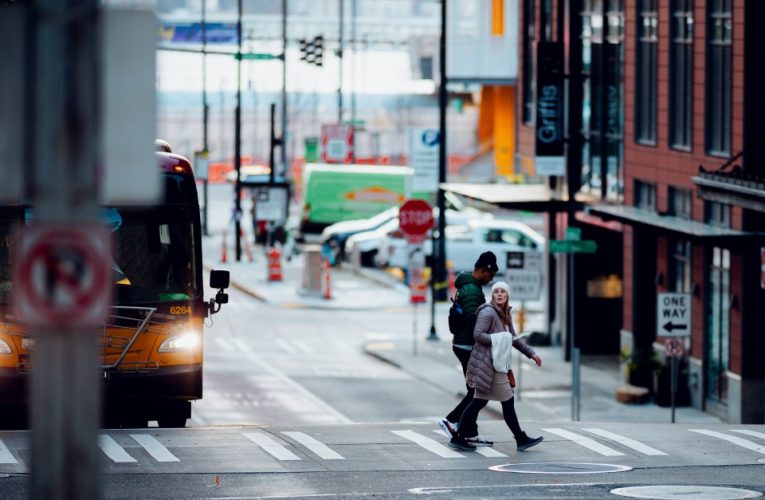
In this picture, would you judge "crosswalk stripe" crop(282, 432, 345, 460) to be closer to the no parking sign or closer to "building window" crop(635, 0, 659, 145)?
the no parking sign

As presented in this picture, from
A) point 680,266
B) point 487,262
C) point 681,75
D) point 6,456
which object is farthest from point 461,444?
point 681,75

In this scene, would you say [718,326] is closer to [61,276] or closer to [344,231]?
[61,276]

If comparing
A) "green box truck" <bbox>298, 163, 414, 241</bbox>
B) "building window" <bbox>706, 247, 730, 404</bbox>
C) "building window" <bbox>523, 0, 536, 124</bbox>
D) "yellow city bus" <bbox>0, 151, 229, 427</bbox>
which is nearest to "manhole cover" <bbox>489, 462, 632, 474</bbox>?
"yellow city bus" <bbox>0, 151, 229, 427</bbox>

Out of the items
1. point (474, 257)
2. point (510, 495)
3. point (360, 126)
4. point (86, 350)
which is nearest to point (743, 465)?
point (510, 495)

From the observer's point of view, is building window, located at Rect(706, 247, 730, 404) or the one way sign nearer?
the one way sign

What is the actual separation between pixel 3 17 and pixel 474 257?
42.2 meters

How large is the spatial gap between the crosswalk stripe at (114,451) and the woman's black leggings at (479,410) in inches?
118

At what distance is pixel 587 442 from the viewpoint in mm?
17094

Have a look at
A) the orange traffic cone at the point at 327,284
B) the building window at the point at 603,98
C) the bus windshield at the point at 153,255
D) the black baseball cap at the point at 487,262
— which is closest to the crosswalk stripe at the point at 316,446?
the bus windshield at the point at 153,255

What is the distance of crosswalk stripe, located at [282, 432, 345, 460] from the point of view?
15914 mm

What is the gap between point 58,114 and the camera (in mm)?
5820

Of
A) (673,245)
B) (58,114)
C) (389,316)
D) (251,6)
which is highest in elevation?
(251,6)

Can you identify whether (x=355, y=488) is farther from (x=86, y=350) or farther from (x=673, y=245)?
(x=673, y=245)

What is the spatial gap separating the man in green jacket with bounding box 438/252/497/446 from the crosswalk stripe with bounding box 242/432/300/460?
5.12 ft
